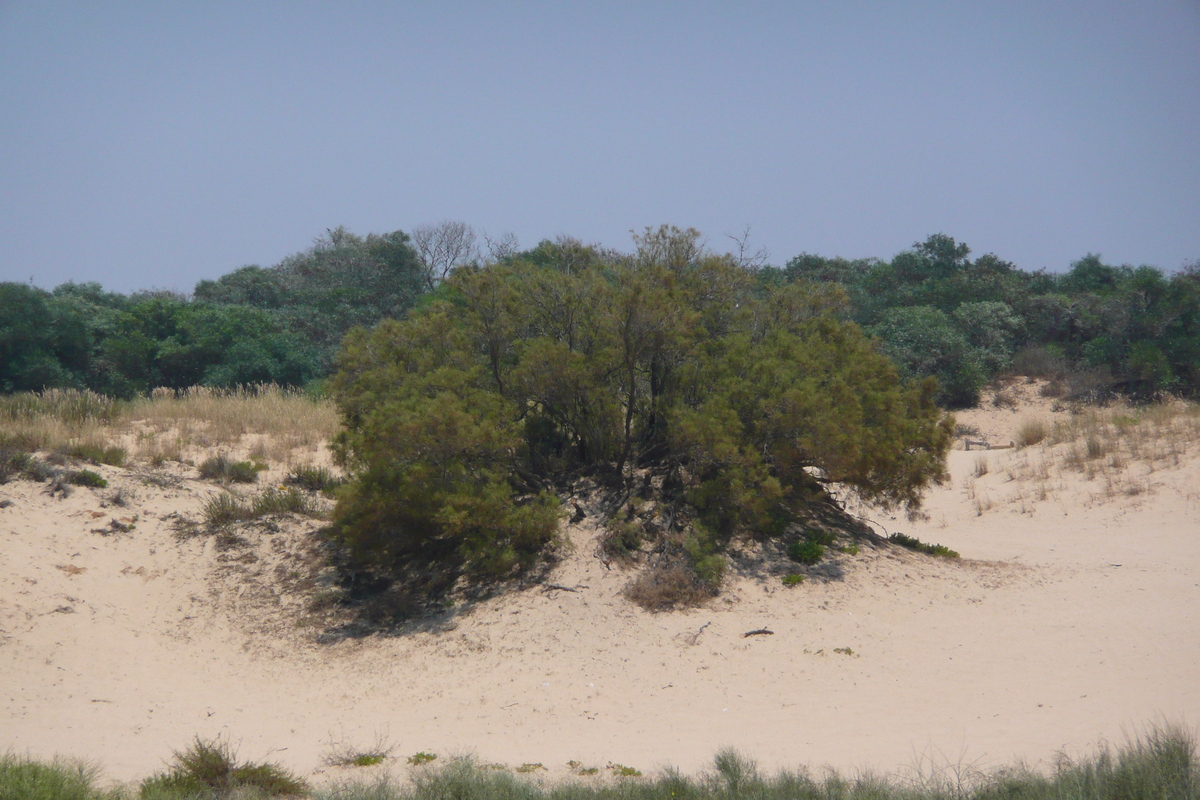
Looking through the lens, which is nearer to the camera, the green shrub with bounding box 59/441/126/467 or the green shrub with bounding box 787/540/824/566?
the green shrub with bounding box 787/540/824/566

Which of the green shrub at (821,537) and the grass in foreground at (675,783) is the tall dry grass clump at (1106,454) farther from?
the grass in foreground at (675,783)

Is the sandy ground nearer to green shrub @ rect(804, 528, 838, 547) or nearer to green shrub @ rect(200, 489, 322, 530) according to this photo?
green shrub @ rect(804, 528, 838, 547)

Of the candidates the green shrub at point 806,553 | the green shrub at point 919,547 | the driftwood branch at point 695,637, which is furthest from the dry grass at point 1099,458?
the driftwood branch at point 695,637

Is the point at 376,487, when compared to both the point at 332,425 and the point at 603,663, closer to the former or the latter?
the point at 603,663

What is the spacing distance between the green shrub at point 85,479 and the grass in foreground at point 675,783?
675 cm

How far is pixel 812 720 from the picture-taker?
23.3 feet

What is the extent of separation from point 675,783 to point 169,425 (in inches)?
526

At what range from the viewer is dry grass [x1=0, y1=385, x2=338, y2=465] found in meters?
13.7

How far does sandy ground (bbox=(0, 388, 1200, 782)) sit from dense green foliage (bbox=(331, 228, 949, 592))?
1080 mm

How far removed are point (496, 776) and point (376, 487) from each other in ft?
15.9

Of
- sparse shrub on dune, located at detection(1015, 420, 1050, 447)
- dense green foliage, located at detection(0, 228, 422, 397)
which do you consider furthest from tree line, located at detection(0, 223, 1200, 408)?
sparse shrub on dune, located at detection(1015, 420, 1050, 447)

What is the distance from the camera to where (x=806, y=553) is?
33.8ft

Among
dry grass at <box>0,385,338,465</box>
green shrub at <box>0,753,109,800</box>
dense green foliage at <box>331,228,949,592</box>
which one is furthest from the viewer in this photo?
dry grass at <box>0,385,338,465</box>

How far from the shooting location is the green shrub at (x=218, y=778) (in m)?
5.95
